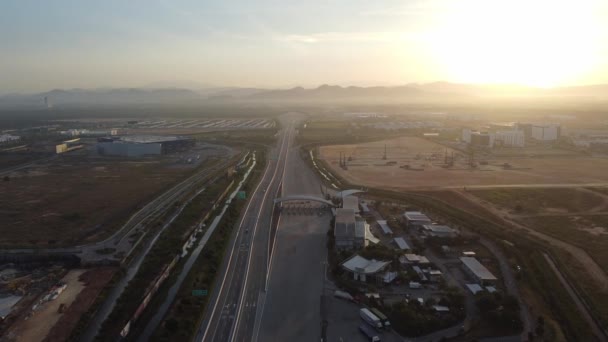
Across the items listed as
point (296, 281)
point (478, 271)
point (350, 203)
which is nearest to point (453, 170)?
point (350, 203)

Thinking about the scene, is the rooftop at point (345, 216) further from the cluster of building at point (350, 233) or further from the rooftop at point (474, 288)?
the rooftop at point (474, 288)

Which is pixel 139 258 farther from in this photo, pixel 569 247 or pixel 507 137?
pixel 507 137

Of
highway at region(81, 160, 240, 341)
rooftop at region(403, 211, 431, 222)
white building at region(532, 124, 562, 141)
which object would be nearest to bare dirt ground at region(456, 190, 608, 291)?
rooftop at region(403, 211, 431, 222)

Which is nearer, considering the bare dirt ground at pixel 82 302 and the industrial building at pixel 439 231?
the bare dirt ground at pixel 82 302

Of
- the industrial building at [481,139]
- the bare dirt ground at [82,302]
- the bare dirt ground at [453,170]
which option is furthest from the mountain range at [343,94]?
the bare dirt ground at [82,302]

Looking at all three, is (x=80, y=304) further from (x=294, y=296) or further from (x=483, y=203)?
Result: (x=483, y=203)
